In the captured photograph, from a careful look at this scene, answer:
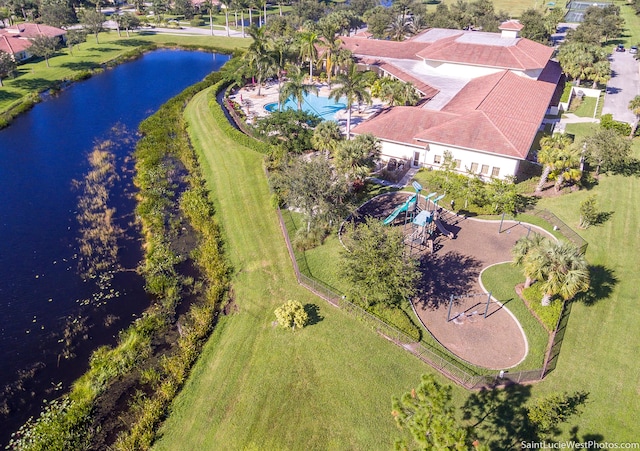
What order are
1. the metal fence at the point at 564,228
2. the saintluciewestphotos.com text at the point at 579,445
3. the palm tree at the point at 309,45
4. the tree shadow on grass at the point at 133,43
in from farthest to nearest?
the tree shadow on grass at the point at 133,43, the palm tree at the point at 309,45, the metal fence at the point at 564,228, the saintluciewestphotos.com text at the point at 579,445

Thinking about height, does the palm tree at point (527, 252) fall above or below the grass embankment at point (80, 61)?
above

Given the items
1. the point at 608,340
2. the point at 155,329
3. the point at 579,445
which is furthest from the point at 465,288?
the point at 155,329

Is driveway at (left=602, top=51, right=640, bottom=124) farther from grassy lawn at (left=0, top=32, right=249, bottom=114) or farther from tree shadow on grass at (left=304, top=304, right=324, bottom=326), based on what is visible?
grassy lawn at (left=0, top=32, right=249, bottom=114)

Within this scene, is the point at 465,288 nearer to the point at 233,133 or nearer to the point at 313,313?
the point at 313,313

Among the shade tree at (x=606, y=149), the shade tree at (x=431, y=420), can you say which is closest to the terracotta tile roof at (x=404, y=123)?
the shade tree at (x=606, y=149)

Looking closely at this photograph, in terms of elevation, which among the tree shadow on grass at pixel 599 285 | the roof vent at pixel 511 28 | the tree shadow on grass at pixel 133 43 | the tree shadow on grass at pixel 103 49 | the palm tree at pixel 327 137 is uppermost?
the roof vent at pixel 511 28

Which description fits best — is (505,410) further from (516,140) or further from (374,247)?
(516,140)

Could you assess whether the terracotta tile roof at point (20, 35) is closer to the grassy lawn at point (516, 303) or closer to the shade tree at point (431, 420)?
the grassy lawn at point (516, 303)

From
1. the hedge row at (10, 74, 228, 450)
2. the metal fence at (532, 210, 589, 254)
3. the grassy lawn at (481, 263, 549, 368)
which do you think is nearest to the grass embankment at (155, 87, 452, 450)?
the hedge row at (10, 74, 228, 450)
